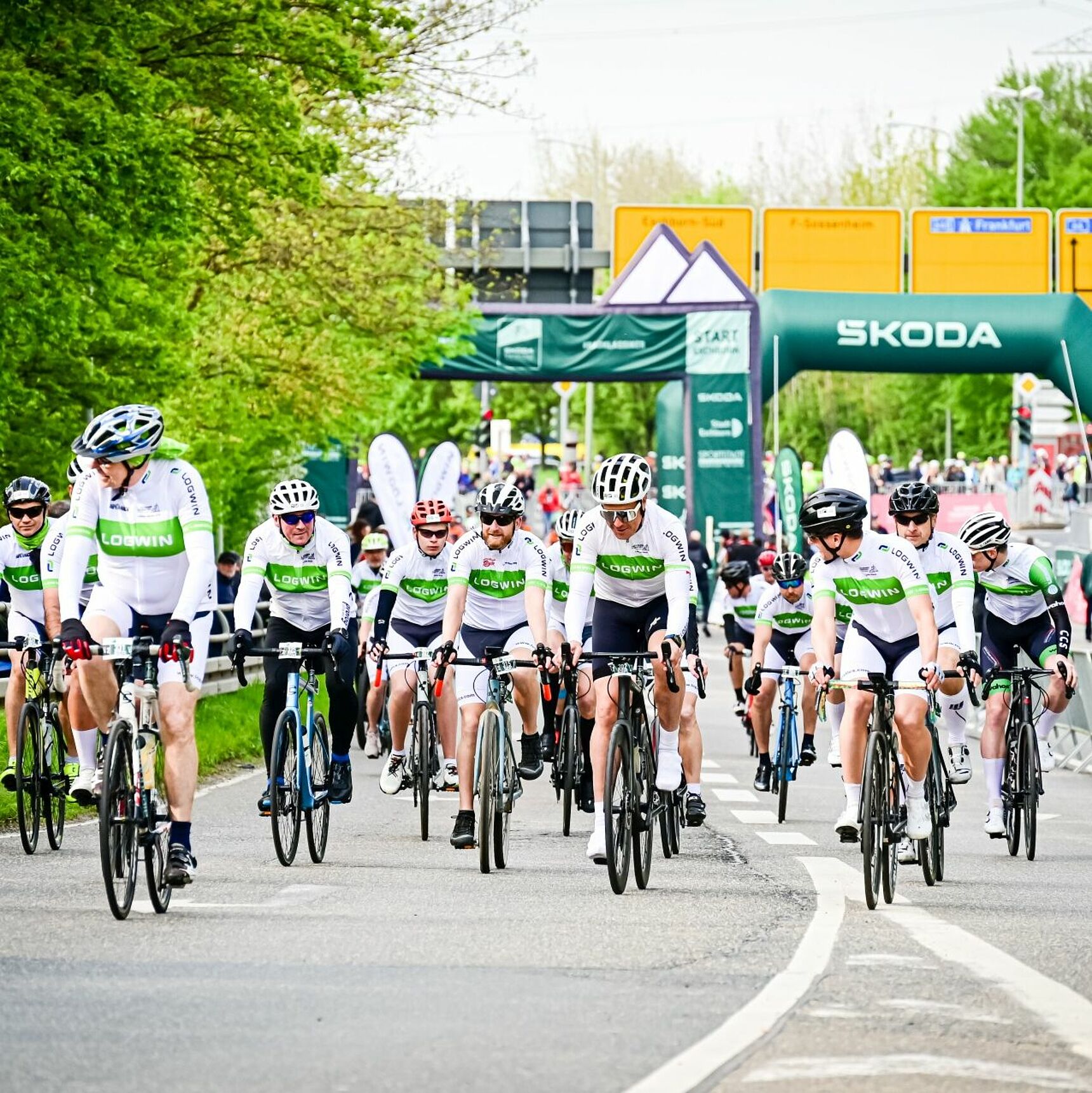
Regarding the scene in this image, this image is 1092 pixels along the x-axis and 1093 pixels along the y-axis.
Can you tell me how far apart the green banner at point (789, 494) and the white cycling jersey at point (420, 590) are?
875 inches

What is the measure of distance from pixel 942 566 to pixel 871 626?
1906 mm

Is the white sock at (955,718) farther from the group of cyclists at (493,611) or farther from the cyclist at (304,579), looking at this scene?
the cyclist at (304,579)

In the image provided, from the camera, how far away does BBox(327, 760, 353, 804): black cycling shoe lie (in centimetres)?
1339

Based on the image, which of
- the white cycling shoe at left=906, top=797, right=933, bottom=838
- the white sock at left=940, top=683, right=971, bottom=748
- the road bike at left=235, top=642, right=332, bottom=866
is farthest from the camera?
the white sock at left=940, top=683, right=971, bottom=748

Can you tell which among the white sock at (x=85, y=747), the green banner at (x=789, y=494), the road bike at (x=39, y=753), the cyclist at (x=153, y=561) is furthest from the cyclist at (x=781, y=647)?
the green banner at (x=789, y=494)

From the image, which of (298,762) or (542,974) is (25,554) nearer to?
(298,762)

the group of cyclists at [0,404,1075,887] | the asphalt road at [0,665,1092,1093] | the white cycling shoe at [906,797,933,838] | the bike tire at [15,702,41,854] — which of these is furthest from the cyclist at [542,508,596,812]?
the bike tire at [15,702,41,854]

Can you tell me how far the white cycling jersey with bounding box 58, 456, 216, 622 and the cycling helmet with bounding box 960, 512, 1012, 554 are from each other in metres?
5.67

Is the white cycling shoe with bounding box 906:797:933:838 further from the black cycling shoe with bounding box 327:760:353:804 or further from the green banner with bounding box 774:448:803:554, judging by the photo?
the green banner with bounding box 774:448:803:554

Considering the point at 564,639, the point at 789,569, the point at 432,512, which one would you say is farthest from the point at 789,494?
the point at 564,639

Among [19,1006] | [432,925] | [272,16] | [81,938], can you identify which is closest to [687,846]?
[432,925]

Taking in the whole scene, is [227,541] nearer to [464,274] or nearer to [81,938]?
[464,274]

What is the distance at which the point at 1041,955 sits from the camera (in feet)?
30.7

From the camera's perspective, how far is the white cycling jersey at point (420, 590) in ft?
54.0
